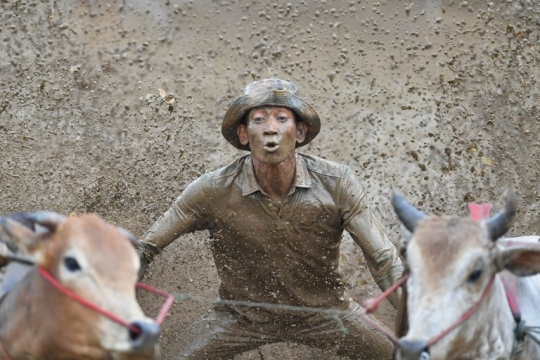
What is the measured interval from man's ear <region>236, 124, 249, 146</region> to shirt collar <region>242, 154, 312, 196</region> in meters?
0.18

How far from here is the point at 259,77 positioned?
10.1m

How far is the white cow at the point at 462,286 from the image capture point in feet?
14.9

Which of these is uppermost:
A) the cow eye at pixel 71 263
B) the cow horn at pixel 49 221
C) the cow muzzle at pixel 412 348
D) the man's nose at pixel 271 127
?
the man's nose at pixel 271 127

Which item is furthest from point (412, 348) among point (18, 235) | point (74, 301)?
point (18, 235)

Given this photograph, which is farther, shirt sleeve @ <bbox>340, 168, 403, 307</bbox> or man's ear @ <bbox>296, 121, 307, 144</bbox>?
man's ear @ <bbox>296, 121, 307, 144</bbox>

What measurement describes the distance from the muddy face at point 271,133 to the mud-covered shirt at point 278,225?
228 millimetres

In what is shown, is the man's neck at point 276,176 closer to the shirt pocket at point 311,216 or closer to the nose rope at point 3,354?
the shirt pocket at point 311,216

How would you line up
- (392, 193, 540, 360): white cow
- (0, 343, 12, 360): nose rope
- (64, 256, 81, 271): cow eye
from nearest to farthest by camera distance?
(64, 256, 81, 271): cow eye < (392, 193, 540, 360): white cow < (0, 343, 12, 360): nose rope

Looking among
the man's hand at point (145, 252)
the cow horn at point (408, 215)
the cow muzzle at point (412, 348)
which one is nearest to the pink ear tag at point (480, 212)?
the cow horn at point (408, 215)

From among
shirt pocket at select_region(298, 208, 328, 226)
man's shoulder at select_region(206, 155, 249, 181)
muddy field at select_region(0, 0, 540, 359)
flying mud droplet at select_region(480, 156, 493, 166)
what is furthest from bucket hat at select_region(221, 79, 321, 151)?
flying mud droplet at select_region(480, 156, 493, 166)

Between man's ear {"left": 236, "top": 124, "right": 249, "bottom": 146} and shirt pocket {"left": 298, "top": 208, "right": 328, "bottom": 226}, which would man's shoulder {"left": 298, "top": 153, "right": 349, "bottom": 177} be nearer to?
shirt pocket {"left": 298, "top": 208, "right": 328, "bottom": 226}

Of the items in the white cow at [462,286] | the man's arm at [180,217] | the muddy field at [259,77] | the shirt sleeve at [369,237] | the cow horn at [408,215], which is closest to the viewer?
the white cow at [462,286]

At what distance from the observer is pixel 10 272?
5.21 m

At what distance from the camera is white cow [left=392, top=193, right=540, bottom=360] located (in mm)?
4555
